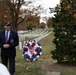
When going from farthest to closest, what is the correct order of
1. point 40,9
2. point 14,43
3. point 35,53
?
point 40,9
point 35,53
point 14,43

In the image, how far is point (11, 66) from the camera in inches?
330

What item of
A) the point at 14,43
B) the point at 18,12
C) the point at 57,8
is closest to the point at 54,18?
the point at 57,8

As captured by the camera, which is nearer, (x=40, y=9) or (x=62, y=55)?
(x=62, y=55)

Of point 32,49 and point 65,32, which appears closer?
point 32,49

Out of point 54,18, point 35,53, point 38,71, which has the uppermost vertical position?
point 54,18

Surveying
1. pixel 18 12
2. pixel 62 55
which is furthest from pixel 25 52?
pixel 18 12

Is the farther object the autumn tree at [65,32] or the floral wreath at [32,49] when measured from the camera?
the autumn tree at [65,32]

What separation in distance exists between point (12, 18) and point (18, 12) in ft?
4.78

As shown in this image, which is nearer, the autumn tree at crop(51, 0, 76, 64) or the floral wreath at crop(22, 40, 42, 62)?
the floral wreath at crop(22, 40, 42, 62)

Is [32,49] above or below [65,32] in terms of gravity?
below

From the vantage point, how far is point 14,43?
8195 millimetres

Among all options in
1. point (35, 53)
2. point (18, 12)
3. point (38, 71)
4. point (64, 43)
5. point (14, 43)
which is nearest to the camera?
point (14, 43)

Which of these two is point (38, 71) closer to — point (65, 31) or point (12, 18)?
point (65, 31)

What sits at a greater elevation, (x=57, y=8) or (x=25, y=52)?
(x=57, y=8)
